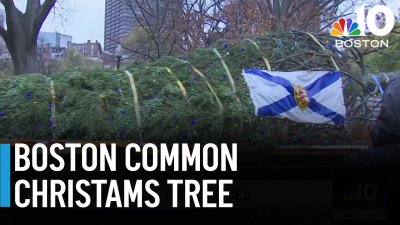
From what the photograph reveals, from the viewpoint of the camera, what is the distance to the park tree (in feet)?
51.7

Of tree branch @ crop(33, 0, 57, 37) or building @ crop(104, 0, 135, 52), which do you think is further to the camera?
building @ crop(104, 0, 135, 52)

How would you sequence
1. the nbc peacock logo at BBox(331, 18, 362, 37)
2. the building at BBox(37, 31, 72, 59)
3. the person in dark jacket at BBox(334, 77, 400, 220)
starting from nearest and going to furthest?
the person in dark jacket at BBox(334, 77, 400, 220)
the nbc peacock logo at BBox(331, 18, 362, 37)
the building at BBox(37, 31, 72, 59)

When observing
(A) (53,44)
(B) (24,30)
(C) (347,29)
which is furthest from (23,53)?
(C) (347,29)

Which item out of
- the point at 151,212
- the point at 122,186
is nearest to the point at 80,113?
the point at 122,186

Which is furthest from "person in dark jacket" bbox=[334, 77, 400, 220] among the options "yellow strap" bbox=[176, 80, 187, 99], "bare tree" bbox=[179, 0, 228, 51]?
"bare tree" bbox=[179, 0, 228, 51]

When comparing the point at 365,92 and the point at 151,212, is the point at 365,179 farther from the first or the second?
the point at 151,212

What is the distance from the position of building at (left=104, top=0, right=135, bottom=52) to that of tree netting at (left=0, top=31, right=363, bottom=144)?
13.5 meters

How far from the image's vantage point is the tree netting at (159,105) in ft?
9.96

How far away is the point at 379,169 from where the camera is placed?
2.82 m

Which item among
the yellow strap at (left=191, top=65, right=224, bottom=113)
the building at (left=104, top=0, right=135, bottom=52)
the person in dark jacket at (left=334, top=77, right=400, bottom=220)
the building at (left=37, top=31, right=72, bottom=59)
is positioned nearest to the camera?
the person in dark jacket at (left=334, top=77, right=400, bottom=220)

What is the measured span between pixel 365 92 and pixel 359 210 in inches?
35.6

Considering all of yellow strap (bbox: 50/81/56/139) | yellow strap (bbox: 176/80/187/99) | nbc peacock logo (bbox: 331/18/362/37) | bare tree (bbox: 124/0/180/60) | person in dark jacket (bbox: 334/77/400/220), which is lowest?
person in dark jacket (bbox: 334/77/400/220)

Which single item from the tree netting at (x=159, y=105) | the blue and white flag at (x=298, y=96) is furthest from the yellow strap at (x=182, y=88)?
the blue and white flag at (x=298, y=96)

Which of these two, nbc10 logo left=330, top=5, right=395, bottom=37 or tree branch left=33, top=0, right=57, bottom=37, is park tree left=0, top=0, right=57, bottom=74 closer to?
tree branch left=33, top=0, right=57, bottom=37
